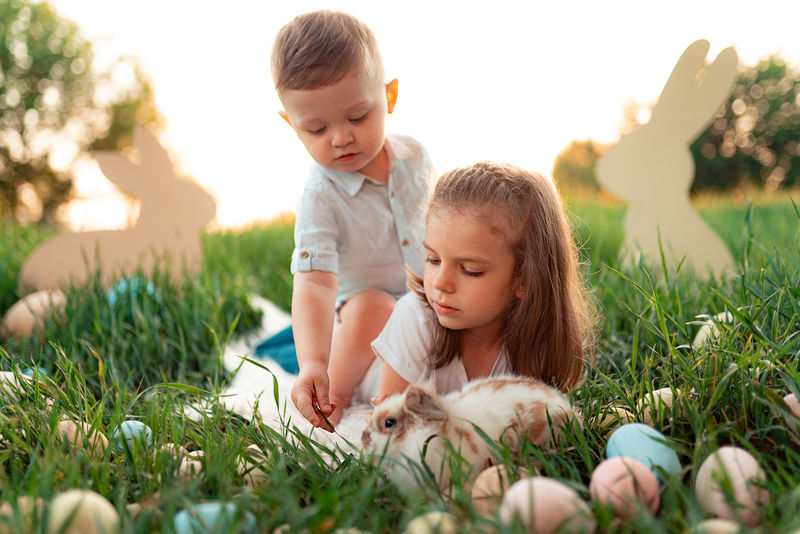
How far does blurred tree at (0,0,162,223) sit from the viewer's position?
42.8 ft

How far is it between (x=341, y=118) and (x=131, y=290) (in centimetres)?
147

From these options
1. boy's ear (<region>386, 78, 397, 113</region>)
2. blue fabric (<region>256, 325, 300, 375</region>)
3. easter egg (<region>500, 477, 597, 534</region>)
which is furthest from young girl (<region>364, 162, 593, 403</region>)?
blue fabric (<region>256, 325, 300, 375</region>)

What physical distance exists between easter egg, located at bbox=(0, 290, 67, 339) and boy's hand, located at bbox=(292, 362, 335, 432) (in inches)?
50.8

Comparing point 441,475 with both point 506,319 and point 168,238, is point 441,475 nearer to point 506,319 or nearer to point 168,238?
point 506,319

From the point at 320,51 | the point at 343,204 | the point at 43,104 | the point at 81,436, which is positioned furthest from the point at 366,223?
the point at 43,104

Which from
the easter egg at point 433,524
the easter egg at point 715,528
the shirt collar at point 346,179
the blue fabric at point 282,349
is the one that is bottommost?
the blue fabric at point 282,349

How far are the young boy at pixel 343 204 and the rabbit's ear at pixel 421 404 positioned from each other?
0.43 metres

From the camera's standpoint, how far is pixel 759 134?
654 inches

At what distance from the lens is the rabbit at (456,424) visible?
1322 mm

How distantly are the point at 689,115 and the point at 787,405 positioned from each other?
2.12 metres

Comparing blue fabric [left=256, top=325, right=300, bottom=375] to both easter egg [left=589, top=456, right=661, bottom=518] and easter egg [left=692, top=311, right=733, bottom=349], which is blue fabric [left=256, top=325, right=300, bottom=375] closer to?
easter egg [left=692, top=311, right=733, bottom=349]

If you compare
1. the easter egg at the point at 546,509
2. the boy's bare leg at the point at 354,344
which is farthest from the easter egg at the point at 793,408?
the boy's bare leg at the point at 354,344

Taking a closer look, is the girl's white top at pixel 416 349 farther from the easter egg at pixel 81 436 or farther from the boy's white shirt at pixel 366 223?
the easter egg at pixel 81 436

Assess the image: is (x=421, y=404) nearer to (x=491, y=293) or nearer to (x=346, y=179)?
(x=491, y=293)
